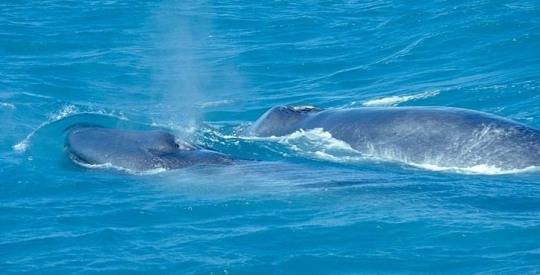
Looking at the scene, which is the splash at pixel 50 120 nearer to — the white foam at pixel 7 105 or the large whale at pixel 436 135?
the white foam at pixel 7 105

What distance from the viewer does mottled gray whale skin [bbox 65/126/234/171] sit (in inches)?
874

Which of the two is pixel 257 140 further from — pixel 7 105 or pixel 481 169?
pixel 7 105

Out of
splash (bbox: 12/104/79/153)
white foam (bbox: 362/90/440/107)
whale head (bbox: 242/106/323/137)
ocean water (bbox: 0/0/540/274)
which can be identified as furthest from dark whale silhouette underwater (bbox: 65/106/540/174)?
white foam (bbox: 362/90/440/107)

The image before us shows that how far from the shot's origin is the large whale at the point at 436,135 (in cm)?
2159

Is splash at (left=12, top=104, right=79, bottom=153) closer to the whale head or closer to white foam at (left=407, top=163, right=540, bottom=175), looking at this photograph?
the whale head

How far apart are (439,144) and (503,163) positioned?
145 cm

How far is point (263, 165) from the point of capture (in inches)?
865

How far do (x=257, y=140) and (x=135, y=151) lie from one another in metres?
3.65

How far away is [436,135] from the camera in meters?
22.5

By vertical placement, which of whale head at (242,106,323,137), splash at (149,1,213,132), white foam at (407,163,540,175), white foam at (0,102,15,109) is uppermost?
splash at (149,1,213,132)

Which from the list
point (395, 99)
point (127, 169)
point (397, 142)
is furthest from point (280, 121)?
point (395, 99)

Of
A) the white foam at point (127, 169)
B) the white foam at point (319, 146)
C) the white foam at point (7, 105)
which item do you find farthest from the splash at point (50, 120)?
A: the white foam at point (319, 146)

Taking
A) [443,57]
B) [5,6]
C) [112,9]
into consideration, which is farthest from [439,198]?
[5,6]

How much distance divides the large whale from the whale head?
0.29 metres
